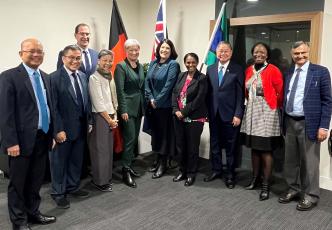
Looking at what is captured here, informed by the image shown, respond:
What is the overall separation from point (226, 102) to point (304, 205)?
1.18 meters

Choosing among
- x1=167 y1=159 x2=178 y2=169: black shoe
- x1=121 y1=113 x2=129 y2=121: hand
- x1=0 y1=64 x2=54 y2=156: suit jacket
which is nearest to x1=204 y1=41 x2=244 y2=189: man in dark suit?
x1=167 y1=159 x2=178 y2=169: black shoe

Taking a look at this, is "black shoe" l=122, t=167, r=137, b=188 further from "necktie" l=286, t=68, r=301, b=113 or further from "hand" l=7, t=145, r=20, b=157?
"necktie" l=286, t=68, r=301, b=113

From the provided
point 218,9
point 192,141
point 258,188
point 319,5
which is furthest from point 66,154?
point 319,5

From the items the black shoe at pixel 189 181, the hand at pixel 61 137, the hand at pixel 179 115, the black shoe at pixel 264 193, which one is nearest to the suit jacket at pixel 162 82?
the hand at pixel 179 115

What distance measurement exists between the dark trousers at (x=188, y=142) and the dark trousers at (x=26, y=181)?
145 centimetres

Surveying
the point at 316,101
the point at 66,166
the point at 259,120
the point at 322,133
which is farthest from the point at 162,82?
the point at 322,133

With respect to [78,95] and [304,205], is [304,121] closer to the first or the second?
[304,205]

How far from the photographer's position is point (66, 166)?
2947 mm

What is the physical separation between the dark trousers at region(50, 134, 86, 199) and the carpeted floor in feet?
0.48

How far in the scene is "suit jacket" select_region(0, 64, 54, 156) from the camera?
6.97 ft

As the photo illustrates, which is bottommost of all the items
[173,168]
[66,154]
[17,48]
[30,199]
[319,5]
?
[173,168]

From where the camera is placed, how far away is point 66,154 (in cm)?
287

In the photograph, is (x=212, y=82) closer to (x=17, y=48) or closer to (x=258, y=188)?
(x=258, y=188)

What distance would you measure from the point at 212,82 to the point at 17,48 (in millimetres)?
2199
